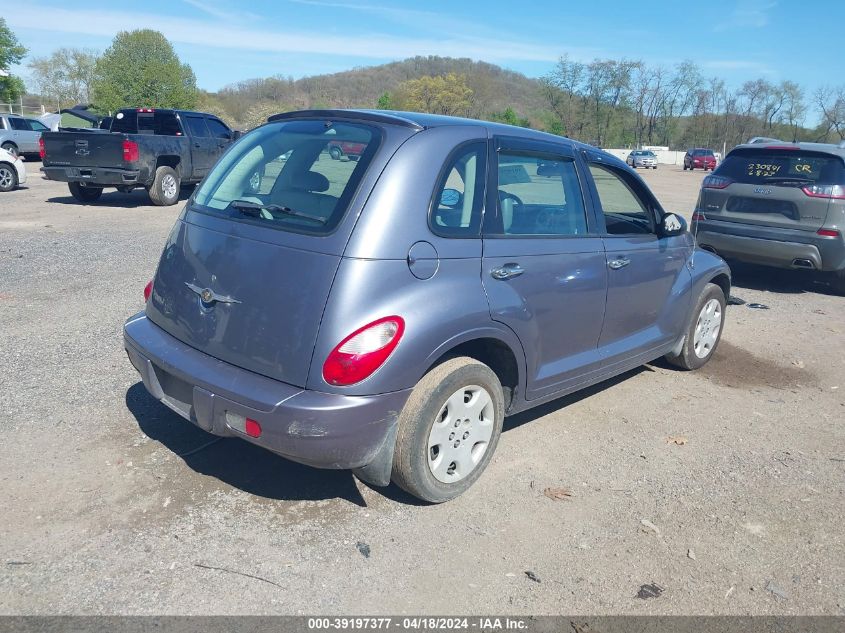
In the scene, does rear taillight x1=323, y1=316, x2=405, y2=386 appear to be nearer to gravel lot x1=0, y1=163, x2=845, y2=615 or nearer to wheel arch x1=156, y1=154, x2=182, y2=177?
gravel lot x1=0, y1=163, x2=845, y2=615

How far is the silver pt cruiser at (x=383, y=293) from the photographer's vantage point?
10.4ft

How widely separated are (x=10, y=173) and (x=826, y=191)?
16795 millimetres

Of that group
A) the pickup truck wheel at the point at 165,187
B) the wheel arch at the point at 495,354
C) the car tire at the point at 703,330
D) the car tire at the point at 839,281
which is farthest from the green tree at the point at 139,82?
the wheel arch at the point at 495,354

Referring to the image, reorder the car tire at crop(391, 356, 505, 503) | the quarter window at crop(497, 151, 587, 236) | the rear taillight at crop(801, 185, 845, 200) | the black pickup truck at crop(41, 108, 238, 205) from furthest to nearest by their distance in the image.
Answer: the black pickup truck at crop(41, 108, 238, 205) → the rear taillight at crop(801, 185, 845, 200) → the quarter window at crop(497, 151, 587, 236) → the car tire at crop(391, 356, 505, 503)

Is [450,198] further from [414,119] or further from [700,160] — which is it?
[700,160]

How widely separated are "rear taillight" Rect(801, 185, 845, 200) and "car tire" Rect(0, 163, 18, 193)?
Answer: 16500mm

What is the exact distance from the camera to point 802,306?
858cm

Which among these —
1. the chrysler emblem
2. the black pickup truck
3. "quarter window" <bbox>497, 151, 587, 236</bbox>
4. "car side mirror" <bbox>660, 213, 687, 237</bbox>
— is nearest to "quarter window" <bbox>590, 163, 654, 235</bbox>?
"car side mirror" <bbox>660, 213, 687, 237</bbox>

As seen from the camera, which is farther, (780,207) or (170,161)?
(170,161)

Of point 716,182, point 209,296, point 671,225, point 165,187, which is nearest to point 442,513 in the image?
point 209,296

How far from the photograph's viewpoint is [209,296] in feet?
11.5

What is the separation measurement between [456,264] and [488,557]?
4.53ft

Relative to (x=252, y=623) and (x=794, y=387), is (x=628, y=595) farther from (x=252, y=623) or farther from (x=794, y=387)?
(x=794, y=387)

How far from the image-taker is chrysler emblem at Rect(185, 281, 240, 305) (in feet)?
11.2
